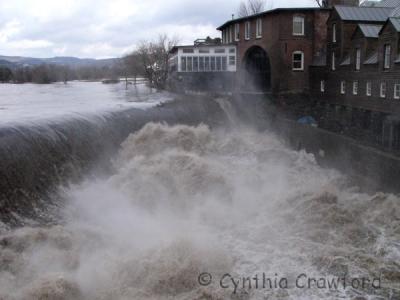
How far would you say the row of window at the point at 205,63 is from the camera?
4081 centimetres

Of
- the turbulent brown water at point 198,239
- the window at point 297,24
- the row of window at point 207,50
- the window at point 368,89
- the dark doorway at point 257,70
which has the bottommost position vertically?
the turbulent brown water at point 198,239

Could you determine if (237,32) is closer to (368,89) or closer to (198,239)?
(368,89)

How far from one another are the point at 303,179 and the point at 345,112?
13.4m

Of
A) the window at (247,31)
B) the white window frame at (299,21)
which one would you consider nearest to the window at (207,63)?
the window at (247,31)

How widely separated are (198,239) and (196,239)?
66 millimetres

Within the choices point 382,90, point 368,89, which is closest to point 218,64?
point 368,89

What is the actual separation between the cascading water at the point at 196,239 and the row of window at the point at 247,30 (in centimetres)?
2066

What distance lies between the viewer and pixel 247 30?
1521 inches

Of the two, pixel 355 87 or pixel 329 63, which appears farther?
pixel 329 63

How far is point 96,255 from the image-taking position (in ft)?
30.1

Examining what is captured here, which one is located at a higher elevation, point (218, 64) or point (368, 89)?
point (218, 64)

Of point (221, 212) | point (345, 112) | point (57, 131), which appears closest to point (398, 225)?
point (221, 212)

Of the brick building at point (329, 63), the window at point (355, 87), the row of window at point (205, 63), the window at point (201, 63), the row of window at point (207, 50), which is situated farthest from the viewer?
the window at point (201, 63)

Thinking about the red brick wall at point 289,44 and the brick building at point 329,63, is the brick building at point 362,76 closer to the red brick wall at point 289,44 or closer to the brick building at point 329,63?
the brick building at point 329,63
